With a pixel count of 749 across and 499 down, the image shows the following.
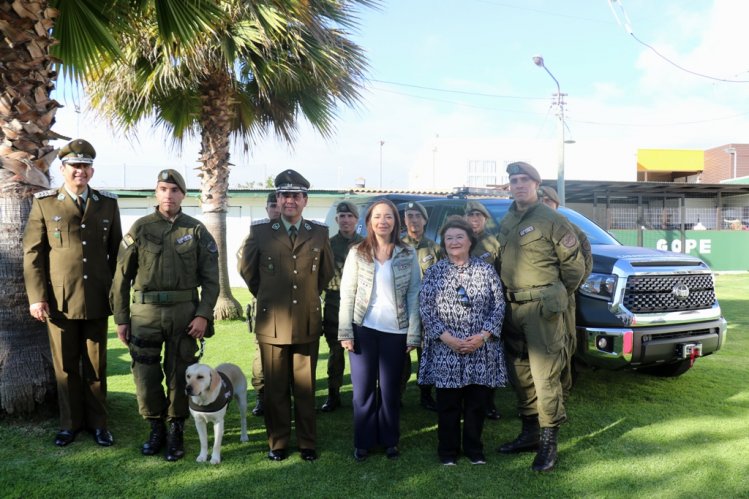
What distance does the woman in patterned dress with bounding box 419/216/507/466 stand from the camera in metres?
4.01

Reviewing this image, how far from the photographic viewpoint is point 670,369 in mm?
6270

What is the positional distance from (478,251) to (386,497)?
7.62ft

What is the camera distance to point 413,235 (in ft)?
17.9

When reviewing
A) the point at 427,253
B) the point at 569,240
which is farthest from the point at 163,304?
the point at 569,240

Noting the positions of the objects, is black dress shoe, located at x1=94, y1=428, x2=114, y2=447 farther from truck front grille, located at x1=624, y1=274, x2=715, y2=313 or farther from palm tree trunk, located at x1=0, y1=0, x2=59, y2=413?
truck front grille, located at x1=624, y1=274, x2=715, y2=313

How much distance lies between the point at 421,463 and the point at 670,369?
371 cm

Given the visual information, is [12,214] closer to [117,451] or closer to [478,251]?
[117,451]

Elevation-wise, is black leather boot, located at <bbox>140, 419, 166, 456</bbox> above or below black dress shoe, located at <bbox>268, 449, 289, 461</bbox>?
above

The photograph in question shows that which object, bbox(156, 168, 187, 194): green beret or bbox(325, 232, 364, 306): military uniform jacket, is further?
bbox(325, 232, 364, 306): military uniform jacket

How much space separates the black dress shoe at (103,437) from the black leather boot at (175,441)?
0.45m

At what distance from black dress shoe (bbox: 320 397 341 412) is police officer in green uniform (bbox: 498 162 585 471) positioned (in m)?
1.72

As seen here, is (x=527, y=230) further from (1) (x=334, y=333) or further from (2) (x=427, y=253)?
(1) (x=334, y=333)

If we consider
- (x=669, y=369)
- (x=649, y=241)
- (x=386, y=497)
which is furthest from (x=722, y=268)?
(x=386, y=497)

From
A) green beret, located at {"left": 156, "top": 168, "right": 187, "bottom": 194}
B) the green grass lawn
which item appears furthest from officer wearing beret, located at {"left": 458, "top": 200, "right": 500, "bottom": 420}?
green beret, located at {"left": 156, "top": 168, "right": 187, "bottom": 194}
